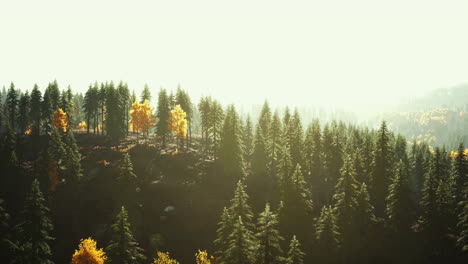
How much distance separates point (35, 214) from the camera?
98.4ft

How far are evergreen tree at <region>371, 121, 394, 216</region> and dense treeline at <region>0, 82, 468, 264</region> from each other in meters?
0.19

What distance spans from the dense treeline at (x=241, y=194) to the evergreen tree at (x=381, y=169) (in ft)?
0.61

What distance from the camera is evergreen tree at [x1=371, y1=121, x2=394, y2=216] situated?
48.0m

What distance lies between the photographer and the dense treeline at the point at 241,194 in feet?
101

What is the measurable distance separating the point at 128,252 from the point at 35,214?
35.8 ft

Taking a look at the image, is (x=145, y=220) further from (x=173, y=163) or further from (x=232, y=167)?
(x=232, y=167)

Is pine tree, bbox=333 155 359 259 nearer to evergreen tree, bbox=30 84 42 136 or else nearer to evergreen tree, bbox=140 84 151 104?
evergreen tree, bbox=140 84 151 104

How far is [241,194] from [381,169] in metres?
27.6

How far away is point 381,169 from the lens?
48344 mm

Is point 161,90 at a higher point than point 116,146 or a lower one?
higher

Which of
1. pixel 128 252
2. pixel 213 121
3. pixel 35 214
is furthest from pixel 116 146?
pixel 128 252

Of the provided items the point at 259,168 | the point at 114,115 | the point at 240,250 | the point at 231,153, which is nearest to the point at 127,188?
the point at 231,153

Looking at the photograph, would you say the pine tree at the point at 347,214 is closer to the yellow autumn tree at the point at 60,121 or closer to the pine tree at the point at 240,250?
the pine tree at the point at 240,250

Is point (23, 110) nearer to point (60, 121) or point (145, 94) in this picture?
point (60, 121)
